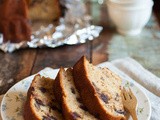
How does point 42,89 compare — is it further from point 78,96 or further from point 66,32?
point 66,32

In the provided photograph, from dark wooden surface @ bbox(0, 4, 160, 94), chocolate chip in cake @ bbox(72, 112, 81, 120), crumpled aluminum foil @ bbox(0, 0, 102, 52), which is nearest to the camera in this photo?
chocolate chip in cake @ bbox(72, 112, 81, 120)

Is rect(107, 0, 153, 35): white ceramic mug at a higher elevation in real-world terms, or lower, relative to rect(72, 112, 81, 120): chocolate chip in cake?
lower

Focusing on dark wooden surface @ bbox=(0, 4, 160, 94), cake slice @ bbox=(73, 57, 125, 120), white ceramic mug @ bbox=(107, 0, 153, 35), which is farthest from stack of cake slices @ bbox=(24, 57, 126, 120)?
white ceramic mug @ bbox=(107, 0, 153, 35)

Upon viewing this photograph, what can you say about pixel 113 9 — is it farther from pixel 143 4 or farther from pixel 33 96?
pixel 33 96

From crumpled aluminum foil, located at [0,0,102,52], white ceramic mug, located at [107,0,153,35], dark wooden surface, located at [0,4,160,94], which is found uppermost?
white ceramic mug, located at [107,0,153,35]

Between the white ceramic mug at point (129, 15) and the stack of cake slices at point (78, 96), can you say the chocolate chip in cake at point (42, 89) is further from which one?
the white ceramic mug at point (129, 15)

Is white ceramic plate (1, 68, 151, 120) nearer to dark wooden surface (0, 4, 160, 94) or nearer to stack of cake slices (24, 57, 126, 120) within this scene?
stack of cake slices (24, 57, 126, 120)

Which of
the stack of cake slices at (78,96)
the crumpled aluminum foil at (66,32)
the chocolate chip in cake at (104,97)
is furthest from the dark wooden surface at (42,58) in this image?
the chocolate chip in cake at (104,97)
